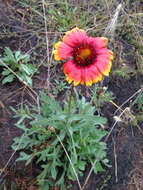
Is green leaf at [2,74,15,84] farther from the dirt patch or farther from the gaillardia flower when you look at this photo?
the gaillardia flower

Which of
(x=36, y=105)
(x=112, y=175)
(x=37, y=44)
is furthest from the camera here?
(x=37, y=44)

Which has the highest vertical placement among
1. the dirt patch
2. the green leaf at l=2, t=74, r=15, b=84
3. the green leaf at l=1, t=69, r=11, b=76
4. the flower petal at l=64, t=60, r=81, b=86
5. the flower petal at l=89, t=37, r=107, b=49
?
the flower petal at l=89, t=37, r=107, b=49

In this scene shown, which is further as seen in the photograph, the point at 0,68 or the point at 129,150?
the point at 0,68

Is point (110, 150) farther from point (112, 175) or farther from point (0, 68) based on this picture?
point (0, 68)

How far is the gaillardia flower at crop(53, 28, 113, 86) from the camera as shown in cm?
145

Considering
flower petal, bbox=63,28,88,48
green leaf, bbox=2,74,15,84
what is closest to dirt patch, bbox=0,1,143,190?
green leaf, bbox=2,74,15,84

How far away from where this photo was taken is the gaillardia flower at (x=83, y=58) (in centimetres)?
145

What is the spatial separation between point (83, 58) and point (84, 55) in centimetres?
2

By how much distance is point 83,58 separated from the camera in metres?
1.50

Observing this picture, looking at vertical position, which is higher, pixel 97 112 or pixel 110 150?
pixel 97 112

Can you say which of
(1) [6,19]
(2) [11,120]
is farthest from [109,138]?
(1) [6,19]

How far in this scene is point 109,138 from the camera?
7.12 ft

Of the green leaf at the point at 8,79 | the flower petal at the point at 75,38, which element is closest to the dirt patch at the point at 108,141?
the green leaf at the point at 8,79

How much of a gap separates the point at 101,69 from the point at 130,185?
942 mm
